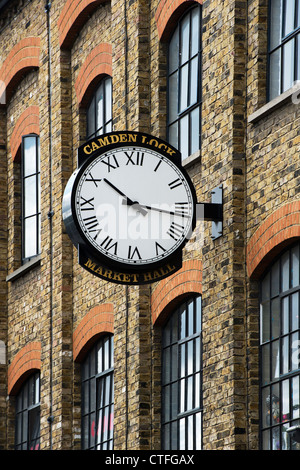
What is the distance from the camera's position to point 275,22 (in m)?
15.7

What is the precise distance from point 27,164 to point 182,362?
6.96m

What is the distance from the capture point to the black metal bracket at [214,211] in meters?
15.5

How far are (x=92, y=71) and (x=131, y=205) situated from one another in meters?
5.78

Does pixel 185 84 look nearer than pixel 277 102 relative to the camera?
No

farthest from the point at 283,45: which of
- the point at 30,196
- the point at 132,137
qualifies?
the point at 30,196

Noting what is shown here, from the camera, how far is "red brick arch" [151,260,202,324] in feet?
54.4

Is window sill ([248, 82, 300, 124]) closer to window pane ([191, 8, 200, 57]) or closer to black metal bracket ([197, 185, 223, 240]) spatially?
black metal bracket ([197, 185, 223, 240])

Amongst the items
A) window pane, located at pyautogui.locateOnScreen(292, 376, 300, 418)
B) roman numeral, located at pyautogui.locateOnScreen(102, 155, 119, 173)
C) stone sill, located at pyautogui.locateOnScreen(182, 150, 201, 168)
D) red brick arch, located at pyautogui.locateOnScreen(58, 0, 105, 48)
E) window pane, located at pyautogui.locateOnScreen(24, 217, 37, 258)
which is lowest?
window pane, located at pyautogui.locateOnScreen(292, 376, 300, 418)

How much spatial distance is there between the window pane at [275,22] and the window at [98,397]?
18.2 feet

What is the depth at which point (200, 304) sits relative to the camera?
16.7 m

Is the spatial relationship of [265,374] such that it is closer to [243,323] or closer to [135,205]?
[243,323]

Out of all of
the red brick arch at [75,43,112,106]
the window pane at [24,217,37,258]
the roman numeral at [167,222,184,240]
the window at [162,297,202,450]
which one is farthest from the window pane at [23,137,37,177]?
the roman numeral at [167,222,184,240]

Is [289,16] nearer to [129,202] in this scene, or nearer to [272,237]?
[272,237]

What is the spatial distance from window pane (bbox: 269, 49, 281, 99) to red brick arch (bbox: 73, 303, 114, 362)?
4736mm
